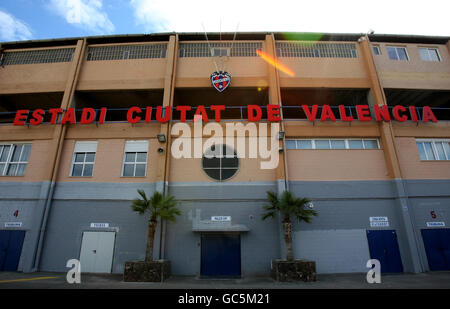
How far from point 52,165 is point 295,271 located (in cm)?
1509

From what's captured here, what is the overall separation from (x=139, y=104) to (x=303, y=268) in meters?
16.3

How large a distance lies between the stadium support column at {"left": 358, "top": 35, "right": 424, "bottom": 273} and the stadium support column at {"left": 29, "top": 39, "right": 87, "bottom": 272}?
66.7ft

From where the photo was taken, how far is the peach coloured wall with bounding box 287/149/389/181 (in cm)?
1423

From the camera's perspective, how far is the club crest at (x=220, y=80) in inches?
617

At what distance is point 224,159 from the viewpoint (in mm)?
14648

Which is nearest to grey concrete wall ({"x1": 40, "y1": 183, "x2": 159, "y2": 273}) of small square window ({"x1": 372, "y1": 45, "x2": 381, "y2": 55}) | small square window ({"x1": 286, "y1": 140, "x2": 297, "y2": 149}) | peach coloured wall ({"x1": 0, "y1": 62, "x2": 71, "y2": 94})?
peach coloured wall ({"x1": 0, "y1": 62, "x2": 71, "y2": 94})

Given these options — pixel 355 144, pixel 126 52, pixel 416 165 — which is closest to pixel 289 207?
pixel 355 144

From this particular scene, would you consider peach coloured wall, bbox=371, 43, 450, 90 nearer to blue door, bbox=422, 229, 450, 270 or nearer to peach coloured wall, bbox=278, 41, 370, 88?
peach coloured wall, bbox=278, 41, 370, 88

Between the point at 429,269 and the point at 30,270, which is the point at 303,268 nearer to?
the point at 429,269

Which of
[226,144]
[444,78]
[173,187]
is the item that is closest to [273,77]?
[226,144]

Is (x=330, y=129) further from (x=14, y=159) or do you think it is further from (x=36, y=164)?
(x=14, y=159)

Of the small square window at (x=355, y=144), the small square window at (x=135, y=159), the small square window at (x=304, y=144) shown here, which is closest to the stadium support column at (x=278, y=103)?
the small square window at (x=304, y=144)


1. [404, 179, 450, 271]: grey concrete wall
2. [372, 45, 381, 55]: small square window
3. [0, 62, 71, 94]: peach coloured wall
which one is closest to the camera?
[404, 179, 450, 271]: grey concrete wall
